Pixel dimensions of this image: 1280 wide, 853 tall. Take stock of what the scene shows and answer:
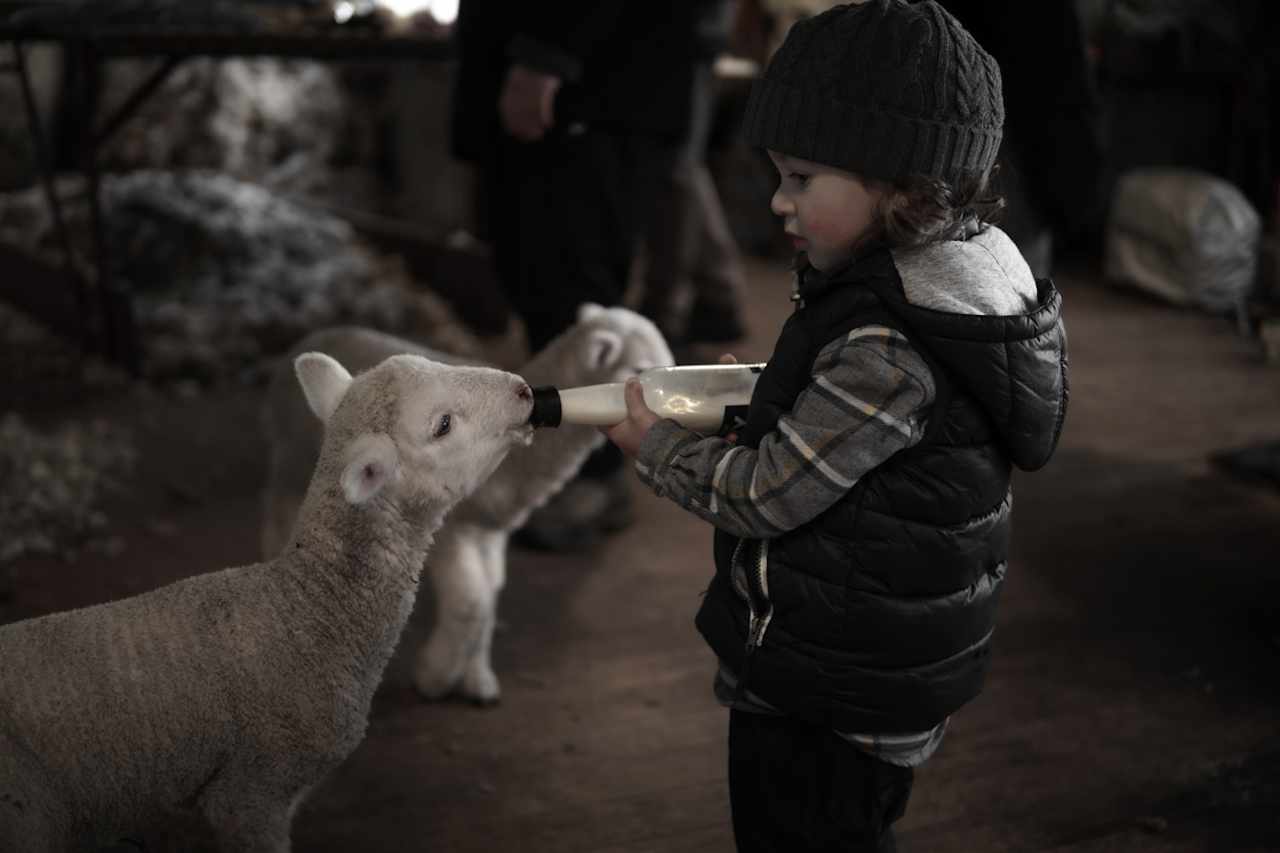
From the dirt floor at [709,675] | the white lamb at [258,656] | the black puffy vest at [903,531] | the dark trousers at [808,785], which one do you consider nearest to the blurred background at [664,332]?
the dirt floor at [709,675]

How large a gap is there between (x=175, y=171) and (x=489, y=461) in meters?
5.17

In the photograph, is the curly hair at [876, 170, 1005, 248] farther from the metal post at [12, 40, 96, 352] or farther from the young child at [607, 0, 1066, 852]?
the metal post at [12, 40, 96, 352]

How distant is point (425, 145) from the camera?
6.75 meters

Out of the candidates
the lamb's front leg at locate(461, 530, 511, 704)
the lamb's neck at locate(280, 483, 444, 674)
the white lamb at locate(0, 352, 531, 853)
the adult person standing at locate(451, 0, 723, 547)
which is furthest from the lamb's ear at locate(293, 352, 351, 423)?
the adult person standing at locate(451, 0, 723, 547)

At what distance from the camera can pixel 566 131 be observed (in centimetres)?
332

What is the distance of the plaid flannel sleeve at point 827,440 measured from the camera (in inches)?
59.7

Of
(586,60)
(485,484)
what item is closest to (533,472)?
(485,484)

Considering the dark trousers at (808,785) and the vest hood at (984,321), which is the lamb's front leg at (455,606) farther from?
the vest hood at (984,321)

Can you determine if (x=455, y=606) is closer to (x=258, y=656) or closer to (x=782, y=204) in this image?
(x=258, y=656)

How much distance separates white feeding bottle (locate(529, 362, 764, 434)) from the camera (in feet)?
5.83

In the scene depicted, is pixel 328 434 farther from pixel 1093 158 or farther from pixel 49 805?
pixel 1093 158

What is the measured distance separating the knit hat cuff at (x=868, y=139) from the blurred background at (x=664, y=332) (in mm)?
1417

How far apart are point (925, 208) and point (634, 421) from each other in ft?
1.69

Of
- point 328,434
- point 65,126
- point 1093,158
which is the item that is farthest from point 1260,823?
point 65,126
